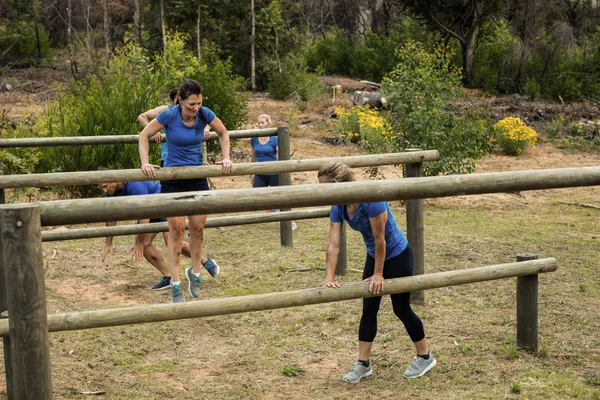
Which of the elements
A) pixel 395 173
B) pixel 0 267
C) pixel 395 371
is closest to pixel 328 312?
pixel 395 371

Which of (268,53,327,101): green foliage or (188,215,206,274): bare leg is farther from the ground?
(268,53,327,101): green foliage

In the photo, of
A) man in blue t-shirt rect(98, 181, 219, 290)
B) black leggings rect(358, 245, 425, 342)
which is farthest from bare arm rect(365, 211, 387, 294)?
man in blue t-shirt rect(98, 181, 219, 290)

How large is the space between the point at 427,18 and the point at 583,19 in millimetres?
9389

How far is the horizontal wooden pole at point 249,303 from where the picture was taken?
3.73 metres

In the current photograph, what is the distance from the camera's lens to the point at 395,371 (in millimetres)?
5086

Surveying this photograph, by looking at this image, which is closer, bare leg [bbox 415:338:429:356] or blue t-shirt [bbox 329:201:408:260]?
blue t-shirt [bbox 329:201:408:260]

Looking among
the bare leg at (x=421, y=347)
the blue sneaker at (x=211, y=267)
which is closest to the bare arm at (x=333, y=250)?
the bare leg at (x=421, y=347)

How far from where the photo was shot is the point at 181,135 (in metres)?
6.29

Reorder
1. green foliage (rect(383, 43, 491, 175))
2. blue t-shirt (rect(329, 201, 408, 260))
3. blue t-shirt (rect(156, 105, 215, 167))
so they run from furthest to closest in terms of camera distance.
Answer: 1. green foliage (rect(383, 43, 491, 175))
2. blue t-shirt (rect(156, 105, 215, 167))
3. blue t-shirt (rect(329, 201, 408, 260))

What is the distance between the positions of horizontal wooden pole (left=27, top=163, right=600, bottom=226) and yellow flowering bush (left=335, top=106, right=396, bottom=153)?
817cm

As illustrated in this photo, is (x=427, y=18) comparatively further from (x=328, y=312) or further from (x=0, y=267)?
(x=0, y=267)

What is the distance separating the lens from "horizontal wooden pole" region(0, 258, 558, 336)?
3727 mm

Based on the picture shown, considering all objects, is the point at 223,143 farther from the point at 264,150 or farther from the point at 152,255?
the point at 264,150

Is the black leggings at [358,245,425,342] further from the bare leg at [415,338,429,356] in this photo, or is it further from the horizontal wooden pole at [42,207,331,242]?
the horizontal wooden pole at [42,207,331,242]
